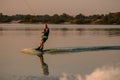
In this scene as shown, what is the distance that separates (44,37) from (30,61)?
3855 mm

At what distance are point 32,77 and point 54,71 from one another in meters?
1.98

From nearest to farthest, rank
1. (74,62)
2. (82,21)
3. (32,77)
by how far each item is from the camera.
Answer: (32,77) → (74,62) → (82,21)

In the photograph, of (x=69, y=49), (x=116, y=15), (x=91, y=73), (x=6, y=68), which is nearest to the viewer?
(x=91, y=73)

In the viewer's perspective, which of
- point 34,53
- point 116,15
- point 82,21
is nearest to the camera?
point 34,53

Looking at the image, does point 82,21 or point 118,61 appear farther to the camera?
point 82,21

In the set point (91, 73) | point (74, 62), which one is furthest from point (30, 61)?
point (91, 73)

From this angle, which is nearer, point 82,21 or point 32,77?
point 32,77

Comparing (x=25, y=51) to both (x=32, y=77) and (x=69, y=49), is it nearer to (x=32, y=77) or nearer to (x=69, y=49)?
(x=69, y=49)

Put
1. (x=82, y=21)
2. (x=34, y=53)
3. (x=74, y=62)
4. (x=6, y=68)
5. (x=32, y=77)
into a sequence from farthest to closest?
1. (x=82, y=21)
2. (x=34, y=53)
3. (x=74, y=62)
4. (x=6, y=68)
5. (x=32, y=77)

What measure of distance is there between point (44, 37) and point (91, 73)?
27.0ft

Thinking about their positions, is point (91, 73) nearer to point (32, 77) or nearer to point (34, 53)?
point (32, 77)

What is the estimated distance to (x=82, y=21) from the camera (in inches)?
4877

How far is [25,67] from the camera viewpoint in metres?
18.2

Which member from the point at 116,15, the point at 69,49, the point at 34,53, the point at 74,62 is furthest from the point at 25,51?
the point at 116,15
